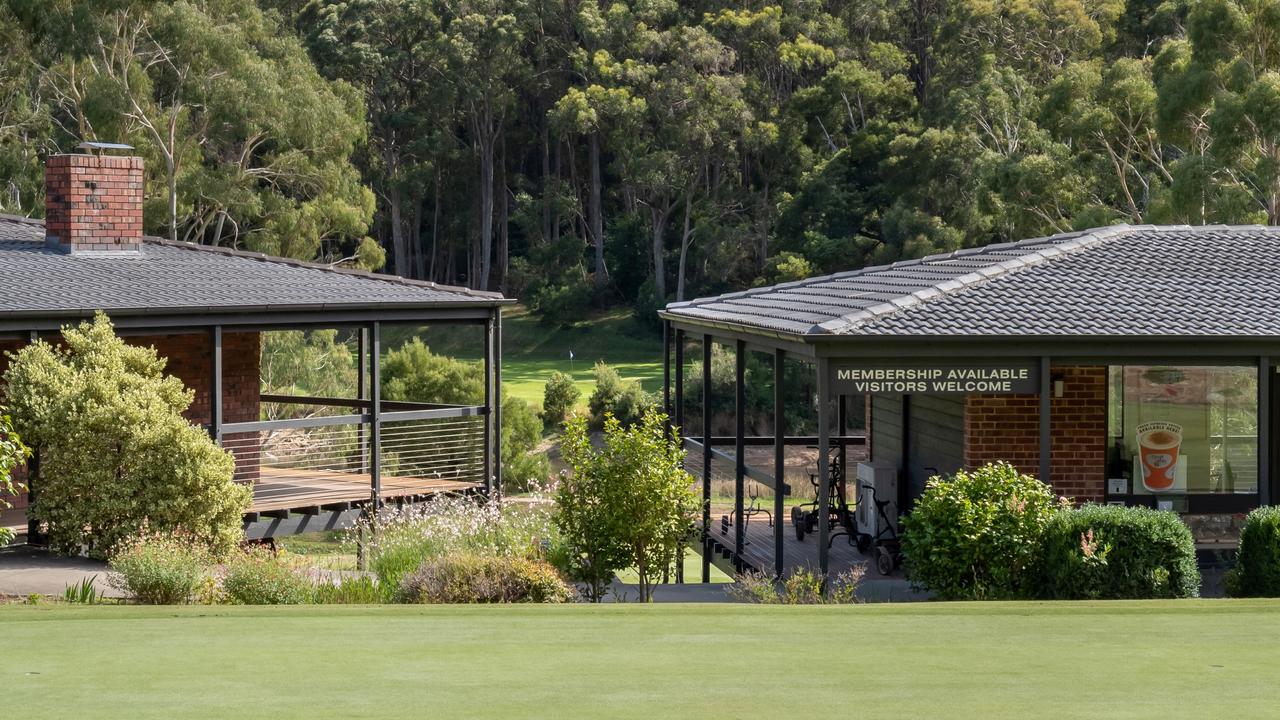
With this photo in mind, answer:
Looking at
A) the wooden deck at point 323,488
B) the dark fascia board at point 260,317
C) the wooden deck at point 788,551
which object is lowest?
the wooden deck at point 788,551

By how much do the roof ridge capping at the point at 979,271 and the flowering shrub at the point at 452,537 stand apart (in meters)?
3.46

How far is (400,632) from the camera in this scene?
9938 millimetres

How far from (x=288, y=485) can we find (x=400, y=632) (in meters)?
10.3

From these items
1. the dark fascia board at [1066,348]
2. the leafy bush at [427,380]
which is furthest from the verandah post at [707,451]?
the leafy bush at [427,380]

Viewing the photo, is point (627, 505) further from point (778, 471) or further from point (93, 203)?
point (93, 203)

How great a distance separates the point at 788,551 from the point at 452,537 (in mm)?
4326

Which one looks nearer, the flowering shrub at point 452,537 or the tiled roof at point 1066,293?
the flowering shrub at point 452,537

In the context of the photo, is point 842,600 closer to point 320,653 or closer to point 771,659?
point 771,659

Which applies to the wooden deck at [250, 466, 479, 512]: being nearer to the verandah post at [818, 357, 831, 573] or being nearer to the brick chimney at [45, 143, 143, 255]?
the brick chimney at [45, 143, 143, 255]

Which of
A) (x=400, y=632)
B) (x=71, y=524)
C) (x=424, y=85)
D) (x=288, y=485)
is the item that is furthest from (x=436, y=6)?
(x=400, y=632)

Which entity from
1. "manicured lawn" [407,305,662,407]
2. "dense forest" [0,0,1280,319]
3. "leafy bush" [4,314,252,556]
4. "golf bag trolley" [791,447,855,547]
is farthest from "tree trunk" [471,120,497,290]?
"leafy bush" [4,314,252,556]

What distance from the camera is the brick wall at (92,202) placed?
1969cm

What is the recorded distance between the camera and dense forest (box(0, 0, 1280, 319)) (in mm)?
39000

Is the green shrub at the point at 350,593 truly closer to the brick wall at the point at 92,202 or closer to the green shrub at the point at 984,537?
the green shrub at the point at 984,537
